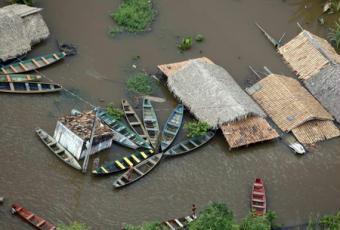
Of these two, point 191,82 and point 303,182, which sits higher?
point 191,82

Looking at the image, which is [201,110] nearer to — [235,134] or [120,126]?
[235,134]

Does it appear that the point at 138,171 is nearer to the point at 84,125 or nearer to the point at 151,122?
the point at 84,125

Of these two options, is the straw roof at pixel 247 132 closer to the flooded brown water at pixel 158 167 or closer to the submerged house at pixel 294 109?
the flooded brown water at pixel 158 167

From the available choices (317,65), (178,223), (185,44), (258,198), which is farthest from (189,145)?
(317,65)

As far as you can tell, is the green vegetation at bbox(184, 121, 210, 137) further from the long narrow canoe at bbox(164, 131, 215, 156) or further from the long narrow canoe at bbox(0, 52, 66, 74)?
the long narrow canoe at bbox(0, 52, 66, 74)

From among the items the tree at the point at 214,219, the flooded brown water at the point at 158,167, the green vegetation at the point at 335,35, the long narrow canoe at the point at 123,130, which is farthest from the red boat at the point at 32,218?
the green vegetation at the point at 335,35

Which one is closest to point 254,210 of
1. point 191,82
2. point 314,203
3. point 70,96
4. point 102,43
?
point 314,203
